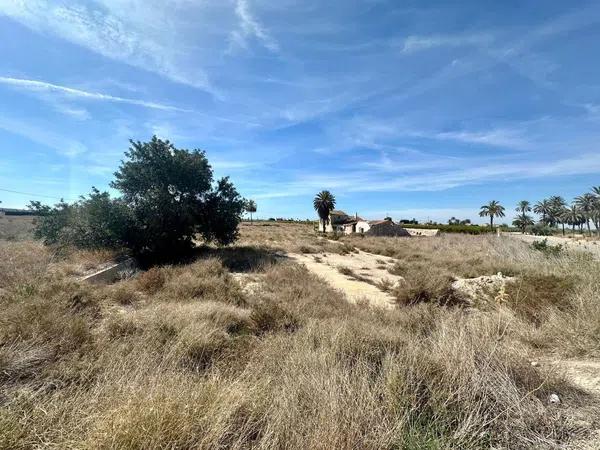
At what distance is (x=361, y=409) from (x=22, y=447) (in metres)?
2.52

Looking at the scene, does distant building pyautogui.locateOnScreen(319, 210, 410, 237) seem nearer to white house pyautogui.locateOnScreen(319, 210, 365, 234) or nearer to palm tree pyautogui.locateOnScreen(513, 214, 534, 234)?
white house pyautogui.locateOnScreen(319, 210, 365, 234)

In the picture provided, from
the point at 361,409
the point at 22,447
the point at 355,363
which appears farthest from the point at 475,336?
the point at 22,447

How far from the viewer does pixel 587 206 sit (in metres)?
77.4

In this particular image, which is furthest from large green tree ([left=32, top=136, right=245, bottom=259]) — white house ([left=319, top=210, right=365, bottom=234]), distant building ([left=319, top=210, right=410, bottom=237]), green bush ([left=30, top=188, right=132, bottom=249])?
white house ([left=319, top=210, right=365, bottom=234])

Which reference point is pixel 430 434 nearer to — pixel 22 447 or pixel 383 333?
pixel 383 333

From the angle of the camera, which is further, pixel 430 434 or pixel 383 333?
pixel 383 333

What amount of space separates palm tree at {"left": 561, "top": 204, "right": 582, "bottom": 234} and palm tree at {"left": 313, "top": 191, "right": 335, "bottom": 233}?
63.1 meters

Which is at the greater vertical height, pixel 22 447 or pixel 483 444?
pixel 22 447

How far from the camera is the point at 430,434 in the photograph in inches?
97.6

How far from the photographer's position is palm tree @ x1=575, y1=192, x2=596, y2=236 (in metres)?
75.2

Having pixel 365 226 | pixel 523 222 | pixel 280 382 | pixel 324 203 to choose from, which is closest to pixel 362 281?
pixel 280 382

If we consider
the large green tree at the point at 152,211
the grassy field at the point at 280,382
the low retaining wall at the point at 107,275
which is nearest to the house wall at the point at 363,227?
the large green tree at the point at 152,211

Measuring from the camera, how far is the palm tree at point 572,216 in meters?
79.8

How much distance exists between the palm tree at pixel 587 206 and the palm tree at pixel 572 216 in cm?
116
